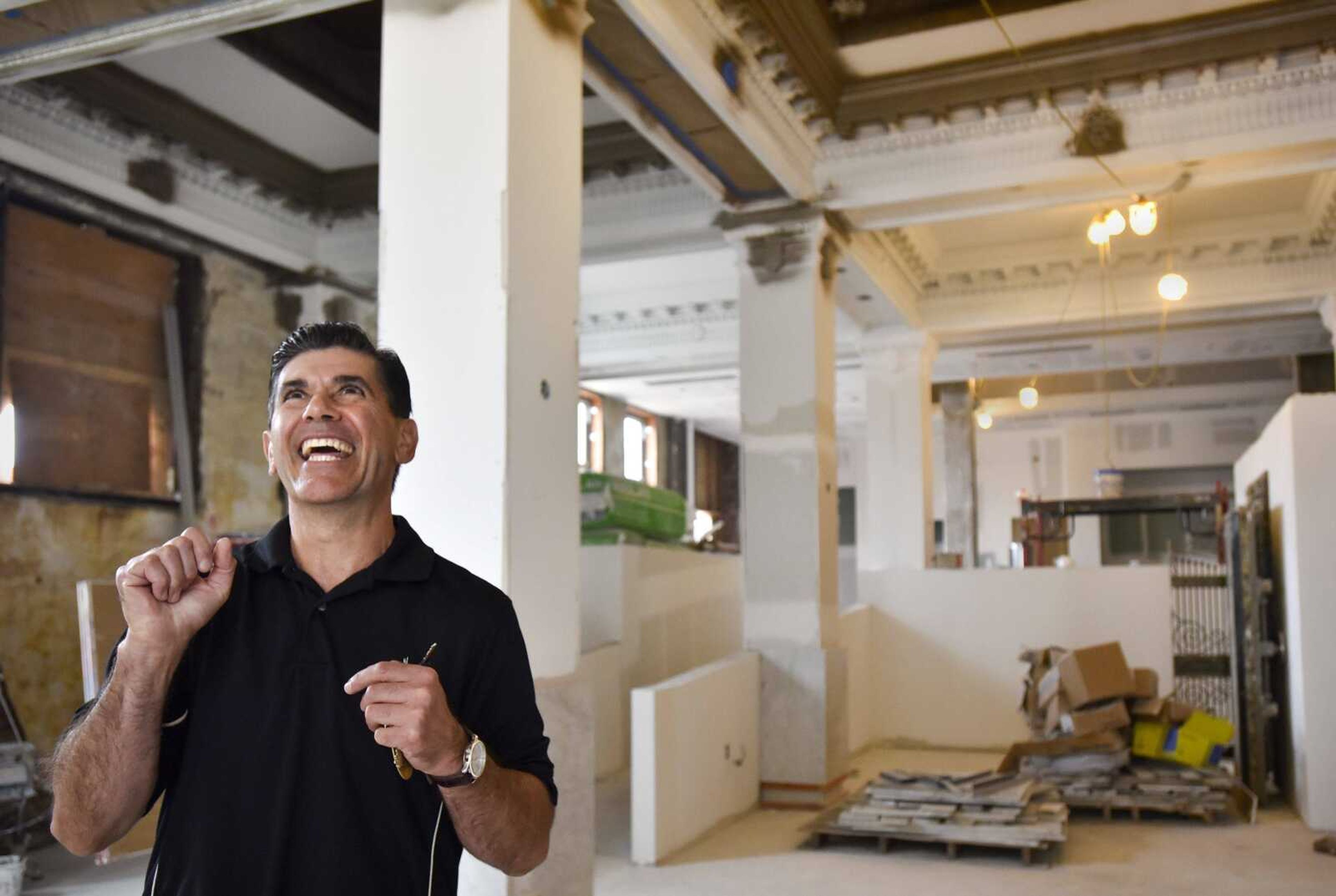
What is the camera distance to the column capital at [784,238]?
8.33 metres

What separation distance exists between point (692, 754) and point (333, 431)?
5.41 m

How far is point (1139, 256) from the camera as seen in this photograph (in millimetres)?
11062

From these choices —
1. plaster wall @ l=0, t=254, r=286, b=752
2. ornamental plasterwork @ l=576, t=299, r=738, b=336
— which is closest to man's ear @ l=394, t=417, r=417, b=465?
plaster wall @ l=0, t=254, r=286, b=752

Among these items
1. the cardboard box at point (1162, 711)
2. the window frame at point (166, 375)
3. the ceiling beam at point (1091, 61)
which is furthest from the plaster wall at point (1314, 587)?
the window frame at point (166, 375)

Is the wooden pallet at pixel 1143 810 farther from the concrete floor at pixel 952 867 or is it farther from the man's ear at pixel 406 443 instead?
the man's ear at pixel 406 443

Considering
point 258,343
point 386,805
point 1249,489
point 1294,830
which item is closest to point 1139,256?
point 1249,489

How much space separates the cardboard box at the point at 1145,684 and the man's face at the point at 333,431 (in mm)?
7526

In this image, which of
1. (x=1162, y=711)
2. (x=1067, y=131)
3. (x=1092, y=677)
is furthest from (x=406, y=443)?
(x=1162, y=711)

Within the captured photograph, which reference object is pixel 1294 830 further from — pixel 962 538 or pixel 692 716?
pixel 962 538

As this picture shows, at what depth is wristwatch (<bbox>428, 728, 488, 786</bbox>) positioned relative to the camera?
5.65ft

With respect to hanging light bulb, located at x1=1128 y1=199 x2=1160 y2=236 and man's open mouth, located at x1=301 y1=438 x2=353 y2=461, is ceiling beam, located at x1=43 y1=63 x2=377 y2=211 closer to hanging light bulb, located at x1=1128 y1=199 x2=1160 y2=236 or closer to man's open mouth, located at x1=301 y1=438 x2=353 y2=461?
hanging light bulb, located at x1=1128 y1=199 x2=1160 y2=236

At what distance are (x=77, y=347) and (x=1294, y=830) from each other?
828 cm

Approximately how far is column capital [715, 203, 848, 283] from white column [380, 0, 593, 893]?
407 centimetres

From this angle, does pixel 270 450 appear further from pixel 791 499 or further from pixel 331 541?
pixel 791 499
